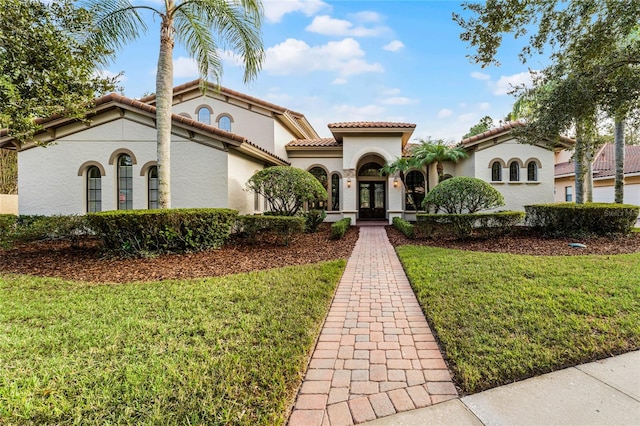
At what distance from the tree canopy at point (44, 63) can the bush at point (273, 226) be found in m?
6.10

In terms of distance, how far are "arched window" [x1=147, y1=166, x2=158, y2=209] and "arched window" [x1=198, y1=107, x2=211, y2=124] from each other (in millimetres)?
6213

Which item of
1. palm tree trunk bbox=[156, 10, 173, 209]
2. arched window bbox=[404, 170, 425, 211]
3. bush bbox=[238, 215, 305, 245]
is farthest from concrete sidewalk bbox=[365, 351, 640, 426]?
arched window bbox=[404, 170, 425, 211]

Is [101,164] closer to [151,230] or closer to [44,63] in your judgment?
[44,63]

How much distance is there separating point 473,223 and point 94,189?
1485 cm

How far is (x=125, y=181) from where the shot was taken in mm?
11586

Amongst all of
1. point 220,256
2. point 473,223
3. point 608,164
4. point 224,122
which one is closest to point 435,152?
point 473,223

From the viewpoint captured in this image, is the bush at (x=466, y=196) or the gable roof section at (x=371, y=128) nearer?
the bush at (x=466, y=196)

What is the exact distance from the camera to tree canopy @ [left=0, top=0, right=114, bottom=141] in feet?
23.0

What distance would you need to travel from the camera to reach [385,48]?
11.4 meters

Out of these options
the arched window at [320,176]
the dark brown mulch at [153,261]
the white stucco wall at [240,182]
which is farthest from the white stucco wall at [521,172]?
the white stucco wall at [240,182]

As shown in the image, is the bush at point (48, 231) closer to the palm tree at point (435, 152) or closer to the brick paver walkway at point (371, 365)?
the brick paver walkway at point (371, 365)

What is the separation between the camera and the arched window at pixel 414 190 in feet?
61.0

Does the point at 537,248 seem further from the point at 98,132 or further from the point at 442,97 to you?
the point at 98,132

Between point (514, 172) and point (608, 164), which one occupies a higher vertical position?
point (608, 164)
